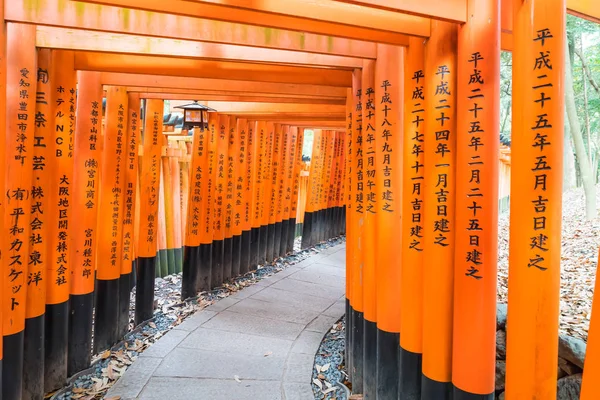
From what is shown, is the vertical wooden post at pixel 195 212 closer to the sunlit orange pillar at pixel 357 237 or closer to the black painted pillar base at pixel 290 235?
the sunlit orange pillar at pixel 357 237

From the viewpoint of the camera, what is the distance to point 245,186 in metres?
8.98

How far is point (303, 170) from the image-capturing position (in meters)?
14.5

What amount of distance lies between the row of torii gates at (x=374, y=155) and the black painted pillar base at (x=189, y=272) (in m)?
2.15

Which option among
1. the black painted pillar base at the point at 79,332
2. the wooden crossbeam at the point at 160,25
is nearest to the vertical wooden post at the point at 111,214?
the black painted pillar base at the point at 79,332

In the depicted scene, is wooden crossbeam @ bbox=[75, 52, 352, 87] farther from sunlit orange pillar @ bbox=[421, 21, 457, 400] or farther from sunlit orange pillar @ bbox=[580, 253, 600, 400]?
sunlit orange pillar @ bbox=[580, 253, 600, 400]

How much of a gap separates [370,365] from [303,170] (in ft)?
35.6

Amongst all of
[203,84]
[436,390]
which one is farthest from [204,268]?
[436,390]

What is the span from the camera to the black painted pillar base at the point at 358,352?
4.36m

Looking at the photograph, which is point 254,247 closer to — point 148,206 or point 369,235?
point 148,206

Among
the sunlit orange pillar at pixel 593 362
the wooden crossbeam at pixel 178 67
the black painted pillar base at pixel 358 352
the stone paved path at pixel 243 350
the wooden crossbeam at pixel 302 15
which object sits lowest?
the stone paved path at pixel 243 350

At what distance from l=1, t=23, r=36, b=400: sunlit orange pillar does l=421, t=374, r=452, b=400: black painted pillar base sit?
3.23m

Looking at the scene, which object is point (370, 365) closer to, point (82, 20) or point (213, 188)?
point (82, 20)

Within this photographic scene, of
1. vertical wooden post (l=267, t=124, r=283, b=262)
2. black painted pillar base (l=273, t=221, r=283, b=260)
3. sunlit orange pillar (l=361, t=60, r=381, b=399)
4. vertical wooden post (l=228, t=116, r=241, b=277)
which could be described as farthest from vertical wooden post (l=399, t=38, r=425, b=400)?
black painted pillar base (l=273, t=221, r=283, b=260)

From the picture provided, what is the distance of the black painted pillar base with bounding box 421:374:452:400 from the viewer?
9.38 feet
